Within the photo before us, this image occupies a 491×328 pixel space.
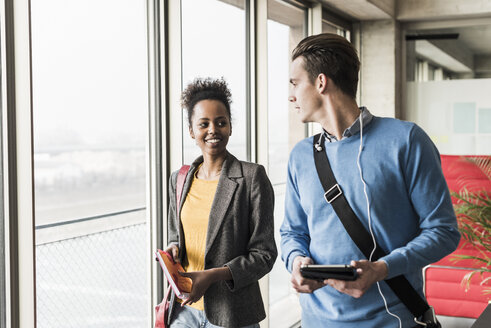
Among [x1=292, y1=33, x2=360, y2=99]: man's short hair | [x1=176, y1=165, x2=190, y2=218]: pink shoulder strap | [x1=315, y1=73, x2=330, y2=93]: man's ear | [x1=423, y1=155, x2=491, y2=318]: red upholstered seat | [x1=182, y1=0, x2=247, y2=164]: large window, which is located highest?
→ [x1=182, y1=0, x2=247, y2=164]: large window

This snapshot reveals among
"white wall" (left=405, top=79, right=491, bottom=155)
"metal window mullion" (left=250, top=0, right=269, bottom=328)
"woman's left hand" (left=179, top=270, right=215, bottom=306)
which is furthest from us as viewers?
"white wall" (left=405, top=79, right=491, bottom=155)

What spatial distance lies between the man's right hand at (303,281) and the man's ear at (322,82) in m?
0.47

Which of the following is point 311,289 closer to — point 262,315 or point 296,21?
point 262,315

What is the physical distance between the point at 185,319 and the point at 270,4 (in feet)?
9.06

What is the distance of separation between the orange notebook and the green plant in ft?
7.74

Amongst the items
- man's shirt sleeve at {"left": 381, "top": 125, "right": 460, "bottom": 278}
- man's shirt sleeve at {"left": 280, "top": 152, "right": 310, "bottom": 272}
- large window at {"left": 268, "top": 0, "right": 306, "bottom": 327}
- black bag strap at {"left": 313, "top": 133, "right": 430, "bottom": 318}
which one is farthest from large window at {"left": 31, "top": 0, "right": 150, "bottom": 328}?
large window at {"left": 268, "top": 0, "right": 306, "bottom": 327}

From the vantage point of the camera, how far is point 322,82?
1652 mm

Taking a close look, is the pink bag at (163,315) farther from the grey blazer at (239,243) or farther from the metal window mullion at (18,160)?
the metal window mullion at (18,160)

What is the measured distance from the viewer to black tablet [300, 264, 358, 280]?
145 cm

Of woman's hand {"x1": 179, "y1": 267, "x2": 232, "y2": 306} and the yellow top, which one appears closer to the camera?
woman's hand {"x1": 179, "y1": 267, "x2": 232, "y2": 306}

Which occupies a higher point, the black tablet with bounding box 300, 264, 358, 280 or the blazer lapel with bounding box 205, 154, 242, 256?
the blazer lapel with bounding box 205, 154, 242, 256

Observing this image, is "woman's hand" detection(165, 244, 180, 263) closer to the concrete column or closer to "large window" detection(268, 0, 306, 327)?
"large window" detection(268, 0, 306, 327)

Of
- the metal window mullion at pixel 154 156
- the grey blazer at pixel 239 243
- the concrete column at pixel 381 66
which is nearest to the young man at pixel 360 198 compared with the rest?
the grey blazer at pixel 239 243

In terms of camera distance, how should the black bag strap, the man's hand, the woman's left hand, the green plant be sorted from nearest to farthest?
the man's hand < the black bag strap < the woman's left hand < the green plant
